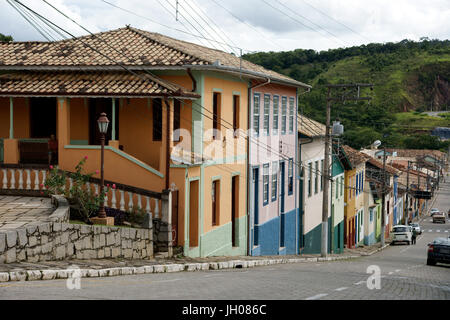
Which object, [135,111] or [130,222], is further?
[135,111]

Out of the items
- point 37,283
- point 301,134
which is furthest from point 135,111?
point 301,134

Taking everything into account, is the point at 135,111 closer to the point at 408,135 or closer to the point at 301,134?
the point at 301,134

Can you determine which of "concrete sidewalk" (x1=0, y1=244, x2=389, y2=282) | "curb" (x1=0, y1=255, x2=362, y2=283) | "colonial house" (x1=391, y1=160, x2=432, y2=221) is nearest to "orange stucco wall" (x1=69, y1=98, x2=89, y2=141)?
"concrete sidewalk" (x1=0, y1=244, x2=389, y2=282)

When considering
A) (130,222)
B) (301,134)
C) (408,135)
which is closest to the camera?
(130,222)

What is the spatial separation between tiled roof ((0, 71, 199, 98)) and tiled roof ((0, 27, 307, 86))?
350 millimetres

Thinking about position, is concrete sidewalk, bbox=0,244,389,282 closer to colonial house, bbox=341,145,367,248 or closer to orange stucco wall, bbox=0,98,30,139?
orange stucco wall, bbox=0,98,30,139

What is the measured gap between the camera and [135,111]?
18766 mm

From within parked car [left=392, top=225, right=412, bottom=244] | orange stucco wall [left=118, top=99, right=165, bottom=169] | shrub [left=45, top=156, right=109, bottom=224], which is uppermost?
orange stucco wall [left=118, top=99, right=165, bottom=169]

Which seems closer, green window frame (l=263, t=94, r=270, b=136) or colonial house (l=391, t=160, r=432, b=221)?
green window frame (l=263, t=94, r=270, b=136)

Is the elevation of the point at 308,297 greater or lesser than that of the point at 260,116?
lesser

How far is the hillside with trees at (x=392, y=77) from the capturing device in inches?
4363

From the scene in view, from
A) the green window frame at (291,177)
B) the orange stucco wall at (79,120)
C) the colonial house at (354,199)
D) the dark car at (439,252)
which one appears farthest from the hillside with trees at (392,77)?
the orange stucco wall at (79,120)

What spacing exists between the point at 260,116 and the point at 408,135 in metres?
105

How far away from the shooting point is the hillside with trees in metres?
111
